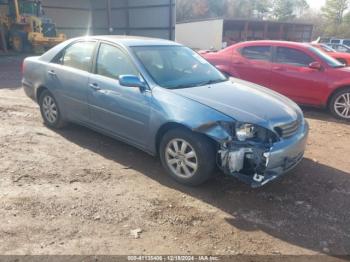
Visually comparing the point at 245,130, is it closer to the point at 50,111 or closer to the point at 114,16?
the point at 50,111

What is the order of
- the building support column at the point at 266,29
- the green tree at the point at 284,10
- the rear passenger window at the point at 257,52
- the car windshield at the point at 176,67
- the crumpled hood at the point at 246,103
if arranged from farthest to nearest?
the green tree at the point at 284,10 < the building support column at the point at 266,29 < the rear passenger window at the point at 257,52 < the car windshield at the point at 176,67 < the crumpled hood at the point at 246,103

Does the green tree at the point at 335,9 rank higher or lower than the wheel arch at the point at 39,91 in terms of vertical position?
higher

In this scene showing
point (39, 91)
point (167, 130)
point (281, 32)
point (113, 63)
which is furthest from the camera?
point (281, 32)

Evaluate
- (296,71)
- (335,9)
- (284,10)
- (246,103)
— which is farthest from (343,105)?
(284,10)

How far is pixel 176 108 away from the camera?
12.9 feet

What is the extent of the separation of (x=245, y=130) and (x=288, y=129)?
0.60 meters

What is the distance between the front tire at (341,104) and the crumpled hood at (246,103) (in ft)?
10.8

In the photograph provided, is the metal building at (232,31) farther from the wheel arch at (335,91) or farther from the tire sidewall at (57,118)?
the tire sidewall at (57,118)

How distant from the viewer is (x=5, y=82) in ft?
35.4

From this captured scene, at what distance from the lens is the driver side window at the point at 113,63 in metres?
4.52

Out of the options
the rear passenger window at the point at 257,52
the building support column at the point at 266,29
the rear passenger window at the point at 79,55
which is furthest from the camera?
the building support column at the point at 266,29

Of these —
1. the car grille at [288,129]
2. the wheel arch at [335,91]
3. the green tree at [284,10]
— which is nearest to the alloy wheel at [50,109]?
the car grille at [288,129]

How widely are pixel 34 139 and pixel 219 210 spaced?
127 inches

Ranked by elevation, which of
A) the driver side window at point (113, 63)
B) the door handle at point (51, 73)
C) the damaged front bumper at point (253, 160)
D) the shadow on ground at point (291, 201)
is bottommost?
the shadow on ground at point (291, 201)
